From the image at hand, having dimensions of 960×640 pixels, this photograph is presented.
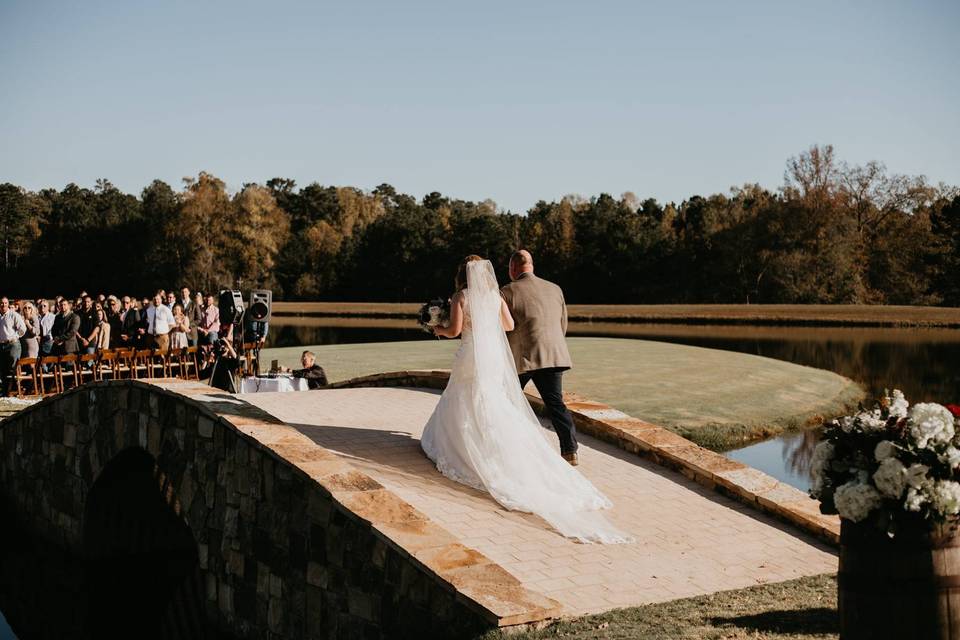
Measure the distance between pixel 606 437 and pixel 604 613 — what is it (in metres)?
4.68

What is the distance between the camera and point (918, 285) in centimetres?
5650

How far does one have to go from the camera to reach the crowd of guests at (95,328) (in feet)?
62.2

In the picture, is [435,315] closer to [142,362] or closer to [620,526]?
[620,526]

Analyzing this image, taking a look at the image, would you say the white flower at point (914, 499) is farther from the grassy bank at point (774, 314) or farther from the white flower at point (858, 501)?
the grassy bank at point (774, 314)

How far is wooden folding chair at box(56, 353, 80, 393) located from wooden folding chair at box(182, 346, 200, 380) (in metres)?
2.10

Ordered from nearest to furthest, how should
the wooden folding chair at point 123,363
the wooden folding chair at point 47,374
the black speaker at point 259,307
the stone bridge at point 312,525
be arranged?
the stone bridge at point 312,525 → the black speaker at point 259,307 → the wooden folding chair at point 47,374 → the wooden folding chair at point 123,363

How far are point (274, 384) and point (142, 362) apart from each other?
24.9 feet

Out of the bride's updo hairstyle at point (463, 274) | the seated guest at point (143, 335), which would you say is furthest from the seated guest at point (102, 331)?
the bride's updo hairstyle at point (463, 274)

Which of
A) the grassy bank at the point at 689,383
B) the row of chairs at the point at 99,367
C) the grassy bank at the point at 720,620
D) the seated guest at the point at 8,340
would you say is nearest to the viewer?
the grassy bank at the point at 720,620

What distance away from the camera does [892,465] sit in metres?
4.49

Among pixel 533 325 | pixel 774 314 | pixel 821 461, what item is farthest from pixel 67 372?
pixel 774 314

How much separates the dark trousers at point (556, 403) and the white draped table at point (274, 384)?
666 centimetres

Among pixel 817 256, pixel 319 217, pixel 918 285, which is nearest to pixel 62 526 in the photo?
pixel 817 256

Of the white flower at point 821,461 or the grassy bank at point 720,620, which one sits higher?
the white flower at point 821,461
